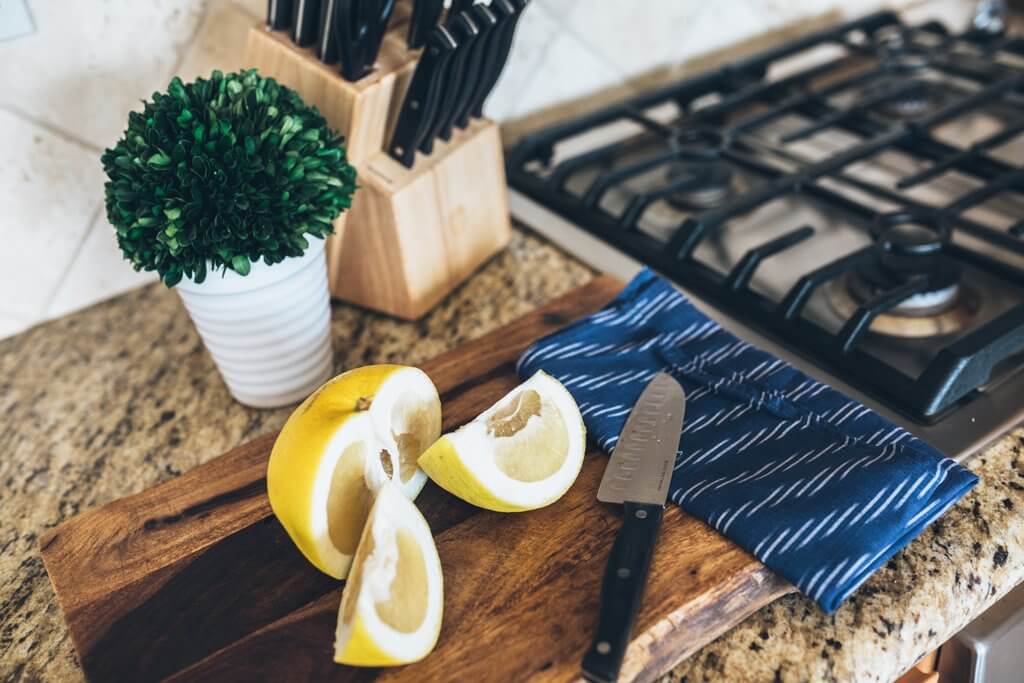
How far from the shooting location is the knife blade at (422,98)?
0.67m

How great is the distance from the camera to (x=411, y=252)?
30.8 inches

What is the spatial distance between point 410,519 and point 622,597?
0.44ft

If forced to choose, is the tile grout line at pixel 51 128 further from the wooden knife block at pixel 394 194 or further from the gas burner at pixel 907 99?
the gas burner at pixel 907 99

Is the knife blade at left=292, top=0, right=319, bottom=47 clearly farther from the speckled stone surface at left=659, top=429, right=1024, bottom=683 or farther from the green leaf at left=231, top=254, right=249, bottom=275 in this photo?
the speckled stone surface at left=659, top=429, right=1024, bottom=683

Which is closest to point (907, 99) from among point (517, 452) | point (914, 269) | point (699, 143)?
point (699, 143)

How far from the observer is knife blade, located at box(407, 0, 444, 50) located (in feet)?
2.40

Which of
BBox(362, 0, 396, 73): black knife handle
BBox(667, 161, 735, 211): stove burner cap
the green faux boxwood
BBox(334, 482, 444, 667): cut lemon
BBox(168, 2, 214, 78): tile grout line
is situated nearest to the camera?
BBox(334, 482, 444, 667): cut lemon

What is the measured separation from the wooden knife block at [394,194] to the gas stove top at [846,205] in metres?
0.12

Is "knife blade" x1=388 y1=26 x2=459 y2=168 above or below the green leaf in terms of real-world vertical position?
above

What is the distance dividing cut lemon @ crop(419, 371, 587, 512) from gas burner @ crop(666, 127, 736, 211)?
0.41m

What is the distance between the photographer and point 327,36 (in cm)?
70

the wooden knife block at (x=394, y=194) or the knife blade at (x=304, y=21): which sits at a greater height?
the knife blade at (x=304, y=21)

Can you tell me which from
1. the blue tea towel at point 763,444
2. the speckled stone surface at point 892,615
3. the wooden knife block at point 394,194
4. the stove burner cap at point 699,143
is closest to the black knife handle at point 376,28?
the wooden knife block at point 394,194

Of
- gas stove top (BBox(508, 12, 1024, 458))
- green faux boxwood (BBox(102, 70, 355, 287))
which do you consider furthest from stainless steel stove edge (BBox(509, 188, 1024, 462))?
green faux boxwood (BBox(102, 70, 355, 287))
